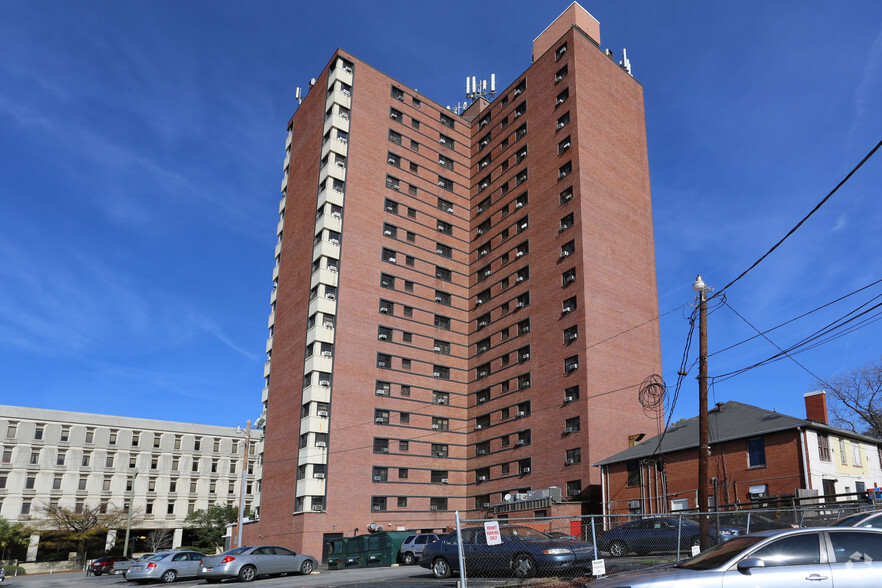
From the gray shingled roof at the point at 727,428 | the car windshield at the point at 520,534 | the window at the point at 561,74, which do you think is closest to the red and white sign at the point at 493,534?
the car windshield at the point at 520,534

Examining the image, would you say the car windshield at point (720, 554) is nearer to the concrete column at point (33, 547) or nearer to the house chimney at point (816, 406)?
the house chimney at point (816, 406)

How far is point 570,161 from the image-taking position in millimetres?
60188

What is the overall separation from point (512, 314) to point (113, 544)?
54.7 meters

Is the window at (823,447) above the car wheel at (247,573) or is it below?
above

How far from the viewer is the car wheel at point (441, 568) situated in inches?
850

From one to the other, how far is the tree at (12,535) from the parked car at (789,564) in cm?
8301

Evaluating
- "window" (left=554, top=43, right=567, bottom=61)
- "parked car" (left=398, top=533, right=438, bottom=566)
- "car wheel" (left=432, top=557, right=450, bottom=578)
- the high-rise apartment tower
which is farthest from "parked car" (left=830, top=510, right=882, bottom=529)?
"window" (left=554, top=43, right=567, bottom=61)

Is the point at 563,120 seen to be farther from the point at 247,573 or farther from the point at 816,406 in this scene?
the point at 247,573

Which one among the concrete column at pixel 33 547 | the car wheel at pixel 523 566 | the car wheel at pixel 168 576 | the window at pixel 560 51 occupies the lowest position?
the concrete column at pixel 33 547

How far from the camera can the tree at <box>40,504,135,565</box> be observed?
74.4 m

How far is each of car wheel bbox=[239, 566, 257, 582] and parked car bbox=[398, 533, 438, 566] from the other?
9.00m

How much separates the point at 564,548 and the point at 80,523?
7451cm

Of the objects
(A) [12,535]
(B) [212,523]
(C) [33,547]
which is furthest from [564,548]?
(C) [33,547]

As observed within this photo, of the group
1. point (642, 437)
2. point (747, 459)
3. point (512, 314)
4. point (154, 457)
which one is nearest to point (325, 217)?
point (512, 314)
